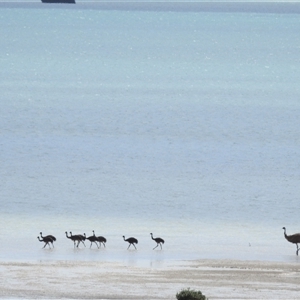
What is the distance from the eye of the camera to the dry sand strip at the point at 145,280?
23.1 m

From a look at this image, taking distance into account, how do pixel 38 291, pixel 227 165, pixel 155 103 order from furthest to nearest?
pixel 155 103 → pixel 227 165 → pixel 38 291

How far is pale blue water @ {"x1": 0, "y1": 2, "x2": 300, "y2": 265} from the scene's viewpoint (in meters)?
32.4

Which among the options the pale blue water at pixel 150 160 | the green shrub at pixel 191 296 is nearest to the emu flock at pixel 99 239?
the pale blue water at pixel 150 160

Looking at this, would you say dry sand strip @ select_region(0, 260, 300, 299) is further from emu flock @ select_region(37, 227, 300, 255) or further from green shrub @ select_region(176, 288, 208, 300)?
green shrub @ select_region(176, 288, 208, 300)

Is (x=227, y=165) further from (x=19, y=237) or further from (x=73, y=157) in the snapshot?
(x=19, y=237)

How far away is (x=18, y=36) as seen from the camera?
171125mm

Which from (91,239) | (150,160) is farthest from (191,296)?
(150,160)

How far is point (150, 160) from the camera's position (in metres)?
48.2

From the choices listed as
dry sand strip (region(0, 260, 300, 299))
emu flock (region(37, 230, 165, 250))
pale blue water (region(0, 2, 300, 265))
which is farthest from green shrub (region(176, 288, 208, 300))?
emu flock (region(37, 230, 165, 250))

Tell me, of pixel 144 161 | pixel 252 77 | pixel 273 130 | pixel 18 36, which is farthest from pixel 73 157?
pixel 18 36

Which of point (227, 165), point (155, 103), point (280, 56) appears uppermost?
point (280, 56)

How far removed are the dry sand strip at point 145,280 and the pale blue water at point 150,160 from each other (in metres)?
1.54

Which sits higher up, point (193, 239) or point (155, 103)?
point (155, 103)

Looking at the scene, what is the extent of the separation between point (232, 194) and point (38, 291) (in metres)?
17.7
